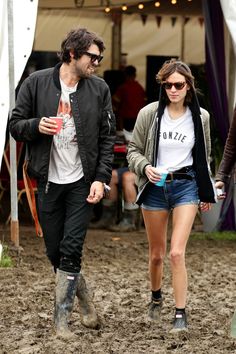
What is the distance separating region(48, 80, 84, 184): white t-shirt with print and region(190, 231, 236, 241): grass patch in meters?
5.26

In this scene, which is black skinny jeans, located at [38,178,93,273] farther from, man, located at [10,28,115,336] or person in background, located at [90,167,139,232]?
person in background, located at [90,167,139,232]

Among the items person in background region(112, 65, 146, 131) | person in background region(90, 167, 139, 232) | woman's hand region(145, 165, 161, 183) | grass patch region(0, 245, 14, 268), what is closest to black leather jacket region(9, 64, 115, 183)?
woman's hand region(145, 165, 161, 183)

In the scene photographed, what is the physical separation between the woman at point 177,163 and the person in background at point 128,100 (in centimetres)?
909

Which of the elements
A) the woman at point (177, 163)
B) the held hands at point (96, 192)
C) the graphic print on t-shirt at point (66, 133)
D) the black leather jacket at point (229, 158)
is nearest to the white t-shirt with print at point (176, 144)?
the woman at point (177, 163)

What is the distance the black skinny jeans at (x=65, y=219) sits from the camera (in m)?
5.49

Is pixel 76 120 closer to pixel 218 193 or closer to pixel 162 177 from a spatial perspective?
pixel 162 177

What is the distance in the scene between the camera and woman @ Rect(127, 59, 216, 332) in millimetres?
5730

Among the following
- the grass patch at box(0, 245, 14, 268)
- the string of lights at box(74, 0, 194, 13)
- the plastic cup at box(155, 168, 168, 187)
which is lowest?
the grass patch at box(0, 245, 14, 268)

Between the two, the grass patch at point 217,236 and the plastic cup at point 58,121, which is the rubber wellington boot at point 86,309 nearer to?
the plastic cup at point 58,121

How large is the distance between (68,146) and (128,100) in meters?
10.0

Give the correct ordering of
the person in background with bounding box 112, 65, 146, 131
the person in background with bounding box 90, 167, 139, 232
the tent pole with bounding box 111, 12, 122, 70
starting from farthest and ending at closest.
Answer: the tent pole with bounding box 111, 12, 122, 70 → the person in background with bounding box 112, 65, 146, 131 → the person in background with bounding box 90, 167, 139, 232

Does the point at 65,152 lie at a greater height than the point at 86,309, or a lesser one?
greater

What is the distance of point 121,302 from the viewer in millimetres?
6887

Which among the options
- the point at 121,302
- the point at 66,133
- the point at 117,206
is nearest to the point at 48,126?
the point at 66,133
